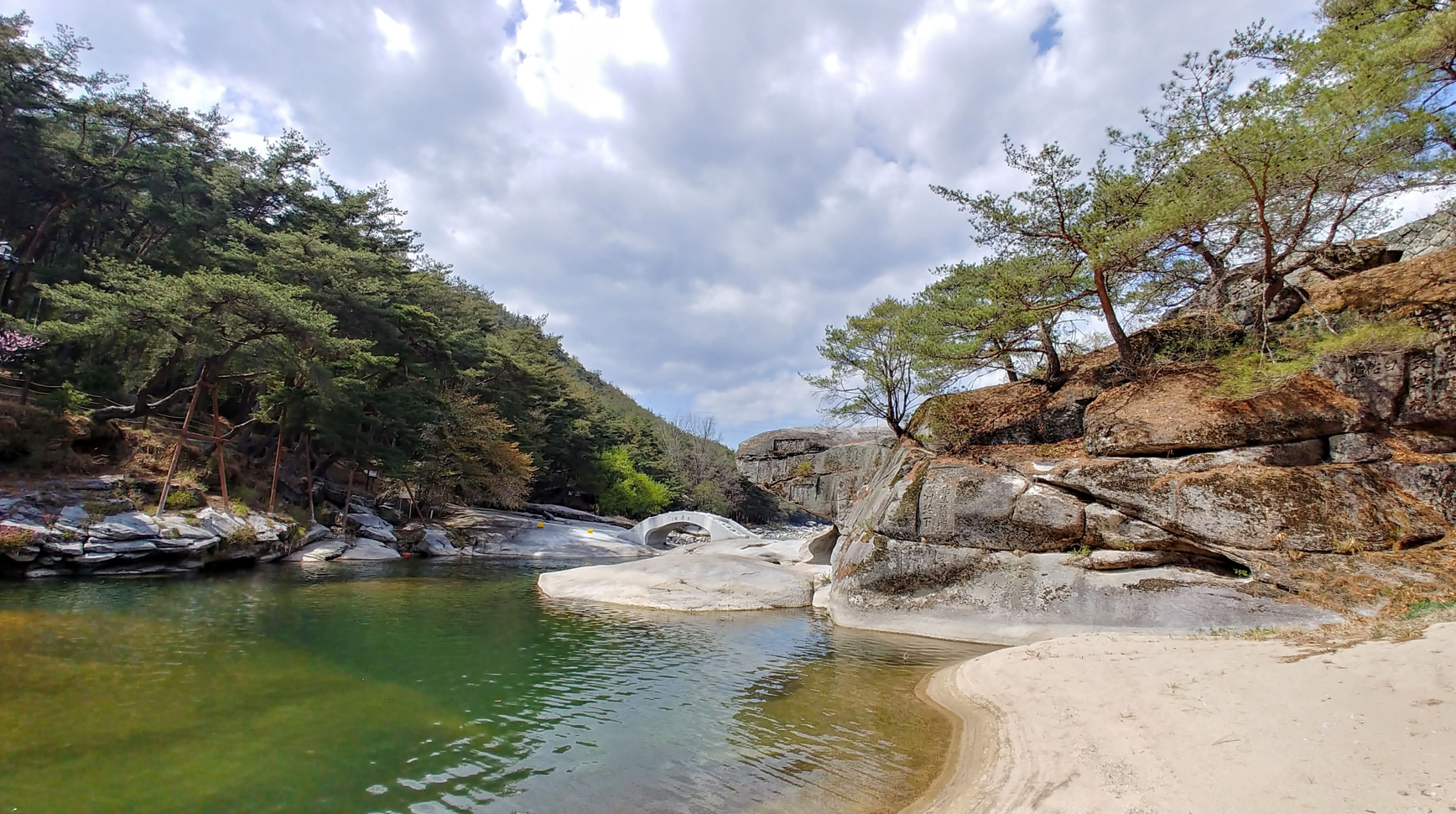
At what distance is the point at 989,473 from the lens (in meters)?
13.5

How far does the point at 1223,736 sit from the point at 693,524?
35.2 meters

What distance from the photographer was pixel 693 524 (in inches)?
1533

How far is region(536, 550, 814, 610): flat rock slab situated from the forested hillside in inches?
498

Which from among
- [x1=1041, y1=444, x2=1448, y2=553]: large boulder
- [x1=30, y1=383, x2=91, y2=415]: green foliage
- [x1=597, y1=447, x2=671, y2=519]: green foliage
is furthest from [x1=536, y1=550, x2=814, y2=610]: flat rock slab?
[x1=597, y1=447, x2=671, y2=519]: green foliage

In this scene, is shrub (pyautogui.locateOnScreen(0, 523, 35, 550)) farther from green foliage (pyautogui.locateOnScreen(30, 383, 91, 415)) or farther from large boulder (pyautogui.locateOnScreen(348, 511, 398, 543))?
large boulder (pyautogui.locateOnScreen(348, 511, 398, 543))

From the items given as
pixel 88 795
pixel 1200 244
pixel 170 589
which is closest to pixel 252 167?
pixel 170 589

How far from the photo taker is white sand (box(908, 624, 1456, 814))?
379cm

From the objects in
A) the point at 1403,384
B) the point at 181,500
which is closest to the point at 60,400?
the point at 181,500

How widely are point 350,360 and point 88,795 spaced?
852 inches

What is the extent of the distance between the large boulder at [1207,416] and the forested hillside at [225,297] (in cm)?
2363

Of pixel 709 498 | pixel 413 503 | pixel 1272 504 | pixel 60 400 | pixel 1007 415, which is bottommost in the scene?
pixel 413 503

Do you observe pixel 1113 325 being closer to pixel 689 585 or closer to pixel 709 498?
pixel 689 585

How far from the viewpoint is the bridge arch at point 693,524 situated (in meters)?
37.3

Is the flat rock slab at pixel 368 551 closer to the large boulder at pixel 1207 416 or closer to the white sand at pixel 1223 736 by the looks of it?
the white sand at pixel 1223 736
